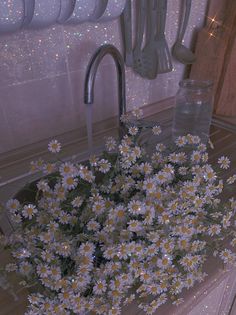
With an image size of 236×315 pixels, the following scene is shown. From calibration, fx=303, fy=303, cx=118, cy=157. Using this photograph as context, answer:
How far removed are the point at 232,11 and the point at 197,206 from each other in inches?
32.6

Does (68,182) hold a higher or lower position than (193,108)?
higher

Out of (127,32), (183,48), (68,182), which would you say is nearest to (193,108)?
(183,48)

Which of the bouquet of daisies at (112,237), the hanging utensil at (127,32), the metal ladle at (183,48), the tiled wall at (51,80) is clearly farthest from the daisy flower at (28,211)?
the metal ladle at (183,48)

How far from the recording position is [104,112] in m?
1.00

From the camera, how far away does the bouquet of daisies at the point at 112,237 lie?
0.41 meters

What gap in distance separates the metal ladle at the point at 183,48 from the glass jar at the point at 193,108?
0.38 feet

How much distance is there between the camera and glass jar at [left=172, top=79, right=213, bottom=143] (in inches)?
39.3

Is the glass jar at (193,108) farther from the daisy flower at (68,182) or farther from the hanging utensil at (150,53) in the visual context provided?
the daisy flower at (68,182)

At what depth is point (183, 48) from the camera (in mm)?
1061

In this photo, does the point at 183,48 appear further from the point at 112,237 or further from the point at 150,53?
the point at 112,237

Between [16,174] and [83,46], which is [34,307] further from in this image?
[83,46]

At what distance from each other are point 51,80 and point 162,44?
385mm

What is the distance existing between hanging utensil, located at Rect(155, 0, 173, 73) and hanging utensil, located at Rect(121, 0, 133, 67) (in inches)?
3.9

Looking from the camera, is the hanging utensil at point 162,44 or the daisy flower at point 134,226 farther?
the hanging utensil at point 162,44
